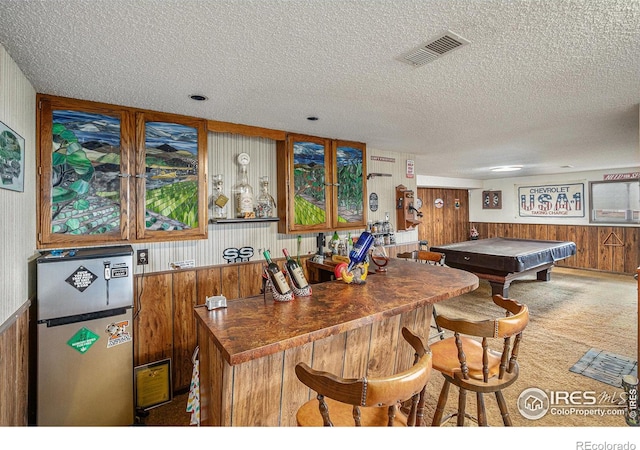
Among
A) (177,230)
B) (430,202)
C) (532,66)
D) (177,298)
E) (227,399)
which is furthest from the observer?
(430,202)

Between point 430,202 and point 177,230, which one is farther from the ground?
point 430,202

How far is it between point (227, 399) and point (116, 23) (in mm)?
1712

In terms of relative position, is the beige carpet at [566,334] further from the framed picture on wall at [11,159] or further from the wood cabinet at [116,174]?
the framed picture on wall at [11,159]

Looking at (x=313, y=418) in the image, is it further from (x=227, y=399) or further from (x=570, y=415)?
(x=570, y=415)

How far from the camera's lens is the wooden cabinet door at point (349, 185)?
368cm

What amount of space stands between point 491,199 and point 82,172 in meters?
9.38

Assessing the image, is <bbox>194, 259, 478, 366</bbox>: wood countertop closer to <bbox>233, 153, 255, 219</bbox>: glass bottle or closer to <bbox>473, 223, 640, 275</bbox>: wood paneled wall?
<bbox>233, 153, 255, 219</bbox>: glass bottle

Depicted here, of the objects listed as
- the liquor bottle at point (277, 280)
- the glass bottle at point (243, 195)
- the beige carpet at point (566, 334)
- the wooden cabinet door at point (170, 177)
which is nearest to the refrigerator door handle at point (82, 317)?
the wooden cabinet door at point (170, 177)

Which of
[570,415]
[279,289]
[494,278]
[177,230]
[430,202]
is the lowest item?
[570,415]

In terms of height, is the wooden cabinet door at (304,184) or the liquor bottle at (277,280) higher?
the wooden cabinet door at (304,184)

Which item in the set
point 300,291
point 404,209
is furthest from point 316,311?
point 404,209

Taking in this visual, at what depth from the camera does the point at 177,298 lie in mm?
2777

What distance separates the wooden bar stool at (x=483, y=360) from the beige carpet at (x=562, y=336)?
2.04ft

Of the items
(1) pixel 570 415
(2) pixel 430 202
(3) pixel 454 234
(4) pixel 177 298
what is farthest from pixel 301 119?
(3) pixel 454 234
